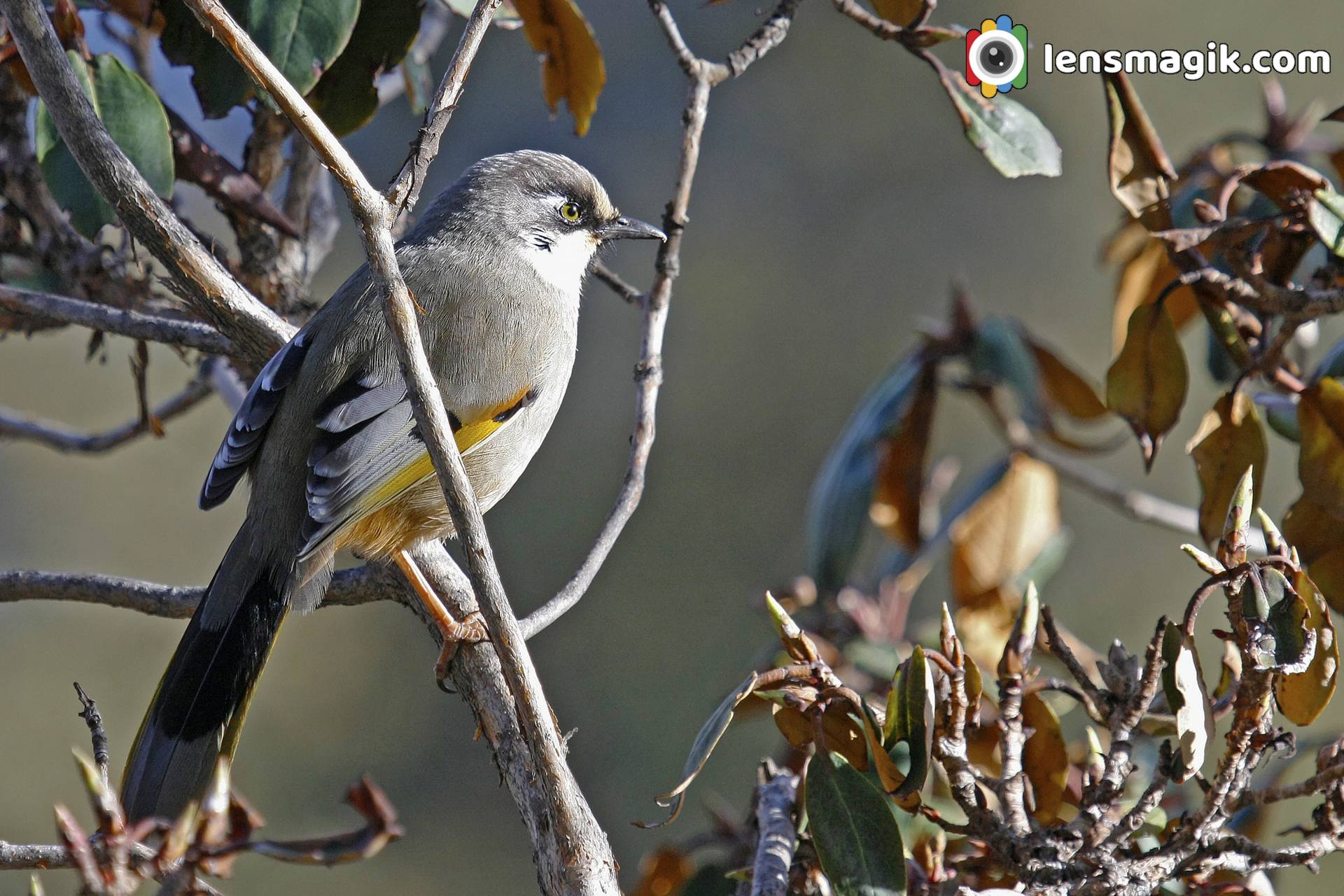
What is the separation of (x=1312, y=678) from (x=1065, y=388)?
4.65ft

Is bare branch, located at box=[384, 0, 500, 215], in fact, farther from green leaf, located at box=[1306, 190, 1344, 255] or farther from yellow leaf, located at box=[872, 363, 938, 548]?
yellow leaf, located at box=[872, 363, 938, 548]

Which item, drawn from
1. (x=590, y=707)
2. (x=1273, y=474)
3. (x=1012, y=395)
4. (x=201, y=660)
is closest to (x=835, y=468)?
(x=1012, y=395)

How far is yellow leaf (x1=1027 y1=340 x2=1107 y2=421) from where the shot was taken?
298 cm

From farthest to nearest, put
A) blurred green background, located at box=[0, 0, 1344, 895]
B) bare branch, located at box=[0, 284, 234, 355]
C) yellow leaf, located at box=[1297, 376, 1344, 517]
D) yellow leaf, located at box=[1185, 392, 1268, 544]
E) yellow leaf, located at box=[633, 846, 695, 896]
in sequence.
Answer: blurred green background, located at box=[0, 0, 1344, 895]
yellow leaf, located at box=[633, 846, 695, 896]
bare branch, located at box=[0, 284, 234, 355]
yellow leaf, located at box=[1185, 392, 1268, 544]
yellow leaf, located at box=[1297, 376, 1344, 517]

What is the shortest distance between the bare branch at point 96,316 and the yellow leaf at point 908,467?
174 cm

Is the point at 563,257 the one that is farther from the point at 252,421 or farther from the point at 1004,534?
the point at 1004,534

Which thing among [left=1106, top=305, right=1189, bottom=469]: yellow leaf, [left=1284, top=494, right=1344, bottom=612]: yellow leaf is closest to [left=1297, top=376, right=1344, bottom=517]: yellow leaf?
[left=1284, top=494, right=1344, bottom=612]: yellow leaf

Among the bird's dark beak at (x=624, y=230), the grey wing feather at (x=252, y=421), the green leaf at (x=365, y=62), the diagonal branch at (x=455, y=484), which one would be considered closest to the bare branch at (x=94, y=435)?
the grey wing feather at (x=252, y=421)

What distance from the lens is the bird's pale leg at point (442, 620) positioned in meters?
2.32

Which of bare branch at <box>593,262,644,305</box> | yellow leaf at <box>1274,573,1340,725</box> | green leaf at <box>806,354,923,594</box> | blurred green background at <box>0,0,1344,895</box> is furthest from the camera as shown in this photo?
blurred green background at <box>0,0,1344,895</box>

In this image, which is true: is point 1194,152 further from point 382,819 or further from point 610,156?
point 610,156

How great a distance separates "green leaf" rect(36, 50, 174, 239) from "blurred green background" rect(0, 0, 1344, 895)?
489cm

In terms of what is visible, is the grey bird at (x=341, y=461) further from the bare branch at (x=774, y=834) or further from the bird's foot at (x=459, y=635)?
the bare branch at (x=774, y=834)

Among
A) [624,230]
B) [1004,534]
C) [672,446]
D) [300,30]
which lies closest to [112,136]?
[300,30]
